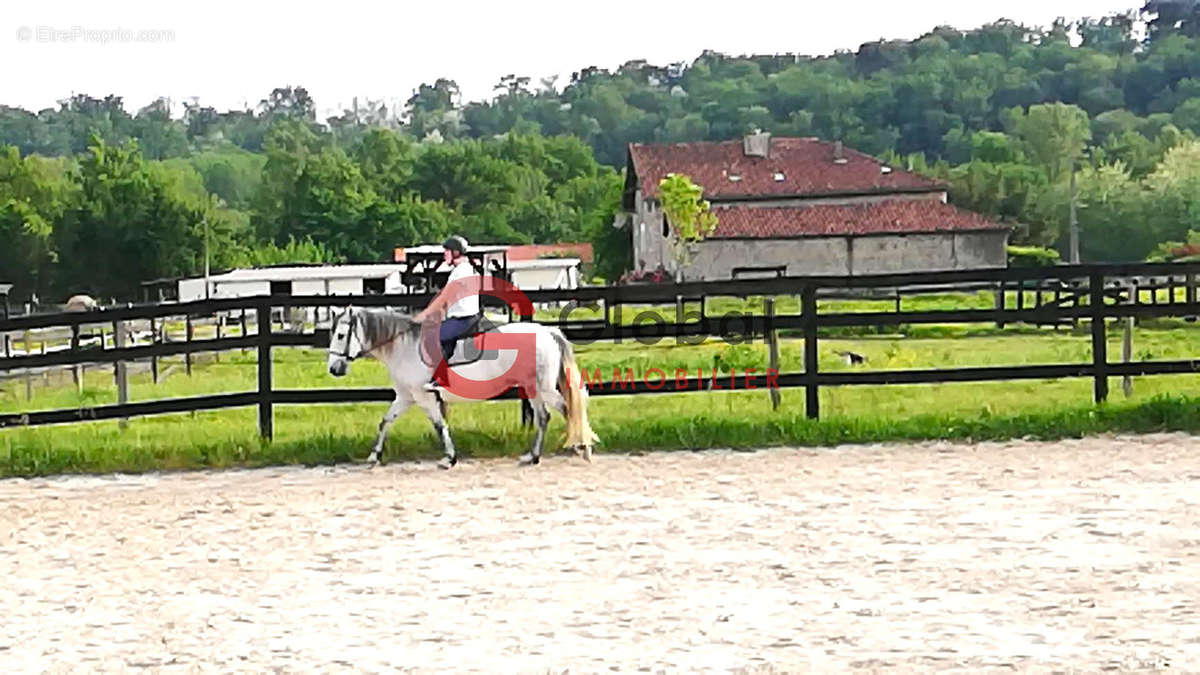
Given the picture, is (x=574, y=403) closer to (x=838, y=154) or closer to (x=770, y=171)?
(x=770, y=171)

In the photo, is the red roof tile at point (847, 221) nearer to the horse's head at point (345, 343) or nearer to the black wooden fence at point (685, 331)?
the black wooden fence at point (685, 331)

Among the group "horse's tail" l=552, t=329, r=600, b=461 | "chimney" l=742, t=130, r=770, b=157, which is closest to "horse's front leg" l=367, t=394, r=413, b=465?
"horse's tail" l=552, t=329, r=600, b=461

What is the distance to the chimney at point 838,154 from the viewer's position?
230 ft

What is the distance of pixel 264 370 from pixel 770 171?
192ft

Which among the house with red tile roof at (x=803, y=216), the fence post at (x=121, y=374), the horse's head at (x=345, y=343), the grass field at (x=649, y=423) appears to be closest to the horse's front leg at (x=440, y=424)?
the grass field at (x=649, y=423)

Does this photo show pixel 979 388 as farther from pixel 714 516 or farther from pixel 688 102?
pixel 688 102

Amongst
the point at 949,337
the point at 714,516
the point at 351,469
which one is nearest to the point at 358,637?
the point at 714,516

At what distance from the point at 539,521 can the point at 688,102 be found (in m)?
163

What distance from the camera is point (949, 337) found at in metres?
25.6

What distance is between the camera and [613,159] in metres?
157

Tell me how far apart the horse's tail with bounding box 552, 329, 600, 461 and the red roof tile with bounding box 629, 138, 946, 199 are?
5348 centimetres

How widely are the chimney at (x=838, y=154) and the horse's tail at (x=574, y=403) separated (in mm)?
60005

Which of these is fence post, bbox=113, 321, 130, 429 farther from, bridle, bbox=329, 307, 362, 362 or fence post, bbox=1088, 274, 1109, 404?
fence post, bbox=1088, 274, 1109, 404

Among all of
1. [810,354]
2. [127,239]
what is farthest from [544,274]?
[810,354]
